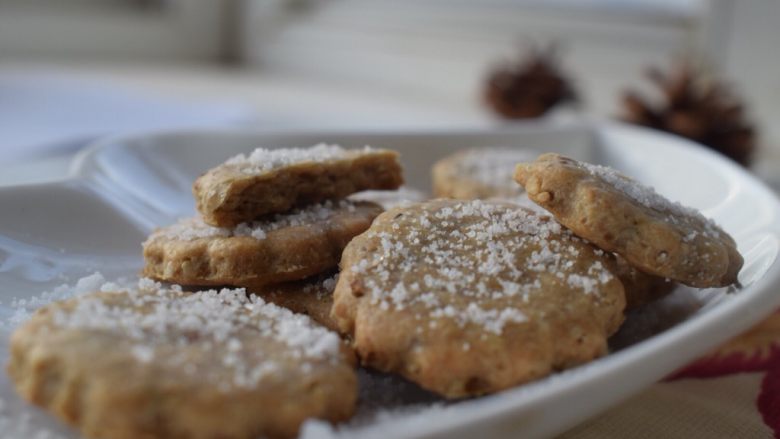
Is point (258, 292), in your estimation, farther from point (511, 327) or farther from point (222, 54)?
point (222, 54)

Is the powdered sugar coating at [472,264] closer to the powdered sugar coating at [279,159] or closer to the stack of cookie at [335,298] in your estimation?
the stack of cookie at [335,298]

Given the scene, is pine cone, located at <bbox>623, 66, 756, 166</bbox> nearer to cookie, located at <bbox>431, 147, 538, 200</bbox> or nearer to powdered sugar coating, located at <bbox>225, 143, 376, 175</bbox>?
cookie, located at <bbox>431, 147, 538, 200</bbox>

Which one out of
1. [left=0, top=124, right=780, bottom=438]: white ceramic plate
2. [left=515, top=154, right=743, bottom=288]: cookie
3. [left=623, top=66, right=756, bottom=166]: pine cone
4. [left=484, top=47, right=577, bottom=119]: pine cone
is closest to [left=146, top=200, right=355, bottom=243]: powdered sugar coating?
[left=0, top=124, right=780, bottom=438]: white ceramic plate

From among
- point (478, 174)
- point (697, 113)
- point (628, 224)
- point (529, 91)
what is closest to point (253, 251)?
point (628, 224)

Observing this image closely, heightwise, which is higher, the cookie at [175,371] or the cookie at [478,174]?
the cookie at [478,174]

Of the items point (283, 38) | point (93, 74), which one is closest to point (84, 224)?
point (93, 74)

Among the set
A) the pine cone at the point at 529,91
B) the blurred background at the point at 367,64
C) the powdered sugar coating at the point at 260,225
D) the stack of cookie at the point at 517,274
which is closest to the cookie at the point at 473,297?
the stack of cookie at the point at 517,274

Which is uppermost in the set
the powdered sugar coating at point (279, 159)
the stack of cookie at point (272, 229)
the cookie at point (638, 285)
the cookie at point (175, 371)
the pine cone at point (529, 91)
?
the pine cone at point (529, 91)
